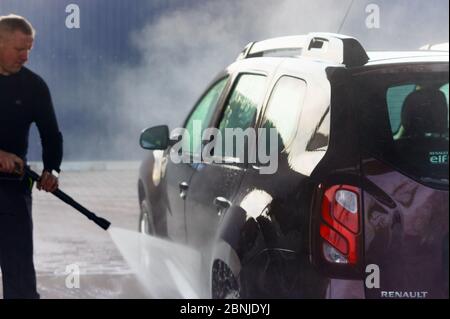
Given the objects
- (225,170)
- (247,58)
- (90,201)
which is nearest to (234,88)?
(247,58)

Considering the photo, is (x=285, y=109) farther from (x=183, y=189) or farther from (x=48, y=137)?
(x=48, y=137)

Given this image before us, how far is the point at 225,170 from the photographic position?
16.3 feet

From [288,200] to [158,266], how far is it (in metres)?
3.02

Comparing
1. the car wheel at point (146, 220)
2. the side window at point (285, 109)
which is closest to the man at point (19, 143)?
the car wheel at point (146, 220)

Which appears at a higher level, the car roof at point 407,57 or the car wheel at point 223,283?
the car roof at point 407,57

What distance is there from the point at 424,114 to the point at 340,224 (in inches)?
29.4

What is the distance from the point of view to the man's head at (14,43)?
5.43 metres

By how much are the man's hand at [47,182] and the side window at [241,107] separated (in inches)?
38.8

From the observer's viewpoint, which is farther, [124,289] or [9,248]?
[124,289]

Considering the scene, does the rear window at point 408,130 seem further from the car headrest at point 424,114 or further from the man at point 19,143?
the man at point 19,143

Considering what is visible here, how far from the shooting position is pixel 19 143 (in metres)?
5.46

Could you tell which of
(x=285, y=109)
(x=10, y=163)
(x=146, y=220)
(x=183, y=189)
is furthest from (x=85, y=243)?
(x=285, y=109)

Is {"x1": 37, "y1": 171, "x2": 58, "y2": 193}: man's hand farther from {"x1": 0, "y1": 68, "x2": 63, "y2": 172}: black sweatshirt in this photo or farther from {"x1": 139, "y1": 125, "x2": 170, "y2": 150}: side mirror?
{"x1": 139, "y1": 125, "x2": 170, "y2": 150}: side mirror
